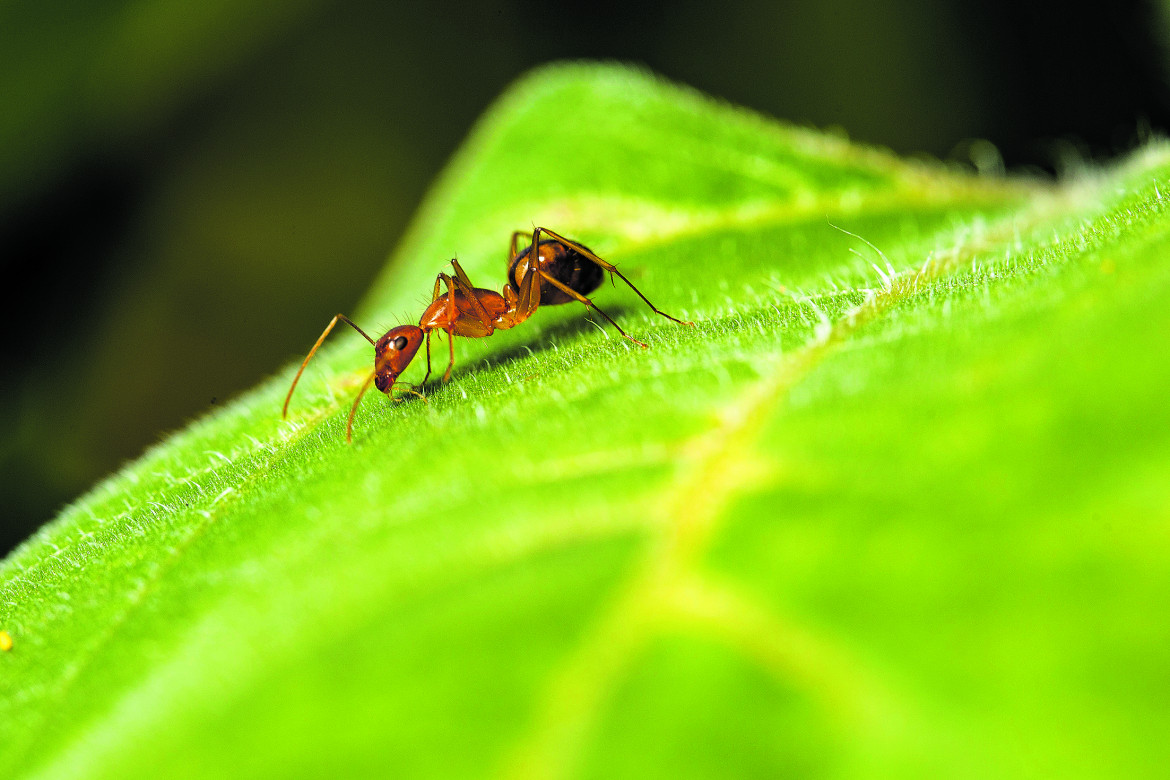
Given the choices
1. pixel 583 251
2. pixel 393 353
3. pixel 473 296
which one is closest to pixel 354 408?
pixel 393 353

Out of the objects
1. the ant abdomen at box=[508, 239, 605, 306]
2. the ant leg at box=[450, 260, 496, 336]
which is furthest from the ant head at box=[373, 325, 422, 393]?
the ant abdomen at box=[508, 239, 605, 306]

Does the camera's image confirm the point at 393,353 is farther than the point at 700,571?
Yes

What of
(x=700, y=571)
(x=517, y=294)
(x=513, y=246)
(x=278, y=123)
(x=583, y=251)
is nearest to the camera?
(x=700, y=571)

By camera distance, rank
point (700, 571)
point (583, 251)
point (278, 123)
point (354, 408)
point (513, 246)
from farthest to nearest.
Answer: point (278, 123)
point (513, 246)
point (583, 251)
point (354, 408)
point (700, 571)

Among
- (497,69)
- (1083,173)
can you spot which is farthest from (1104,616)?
(497,69)

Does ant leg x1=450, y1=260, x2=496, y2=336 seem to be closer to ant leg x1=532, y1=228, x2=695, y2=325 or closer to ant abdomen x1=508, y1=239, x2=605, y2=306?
ant abdomen x1=508, y1=239, x2=605, y2=306

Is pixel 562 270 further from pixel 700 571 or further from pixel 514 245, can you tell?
pixel 700 571
